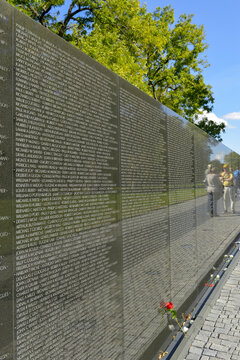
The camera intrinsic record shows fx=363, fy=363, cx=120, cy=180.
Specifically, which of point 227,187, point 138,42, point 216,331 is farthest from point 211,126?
point 216,331

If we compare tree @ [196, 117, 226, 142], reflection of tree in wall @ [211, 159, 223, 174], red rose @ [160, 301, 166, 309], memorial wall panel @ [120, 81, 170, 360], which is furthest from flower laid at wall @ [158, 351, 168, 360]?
tree @ [196, 117, 226, 142]

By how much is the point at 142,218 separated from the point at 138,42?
51.5 ft

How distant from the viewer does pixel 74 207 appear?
99.3 inches

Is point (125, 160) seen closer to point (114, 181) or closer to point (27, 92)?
point (114, 181)

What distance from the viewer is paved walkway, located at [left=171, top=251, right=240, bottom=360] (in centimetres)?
405

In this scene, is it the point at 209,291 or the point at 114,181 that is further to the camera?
the point at 209,291

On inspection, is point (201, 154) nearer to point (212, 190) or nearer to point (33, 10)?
point (212, 190)

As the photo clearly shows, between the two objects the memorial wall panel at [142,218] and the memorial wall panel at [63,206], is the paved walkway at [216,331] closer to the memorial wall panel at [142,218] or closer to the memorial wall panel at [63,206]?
the memorial wall panel at [142,218]

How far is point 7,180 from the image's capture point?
1.91m

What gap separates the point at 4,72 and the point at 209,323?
4410 mm

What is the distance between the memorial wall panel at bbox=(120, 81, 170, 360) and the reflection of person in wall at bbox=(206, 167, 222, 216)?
391 centimetres

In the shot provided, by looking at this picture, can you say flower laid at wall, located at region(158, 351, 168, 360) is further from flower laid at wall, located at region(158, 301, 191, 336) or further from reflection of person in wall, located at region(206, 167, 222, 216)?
reflection of person in wall, located at region(206, 167, 222, 216)

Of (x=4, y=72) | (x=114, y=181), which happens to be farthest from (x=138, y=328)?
(x=4, y=72)

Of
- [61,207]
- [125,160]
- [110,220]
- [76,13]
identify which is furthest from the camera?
[76,13]
